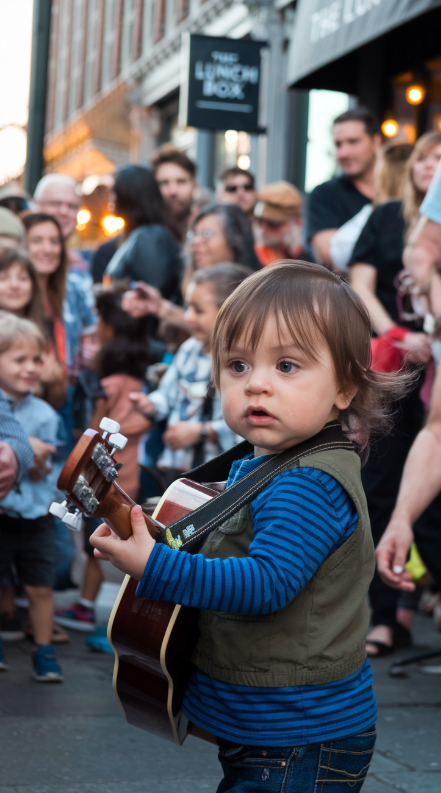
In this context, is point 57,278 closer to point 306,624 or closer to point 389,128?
point 306,624

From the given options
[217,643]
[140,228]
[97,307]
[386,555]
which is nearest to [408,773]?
[386,555]

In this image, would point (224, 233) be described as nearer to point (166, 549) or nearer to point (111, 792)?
point (111, 792)

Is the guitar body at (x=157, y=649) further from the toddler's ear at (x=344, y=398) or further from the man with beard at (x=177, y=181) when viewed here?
the man with beard at (x=177, y=181)

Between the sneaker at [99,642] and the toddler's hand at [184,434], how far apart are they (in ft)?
2.91

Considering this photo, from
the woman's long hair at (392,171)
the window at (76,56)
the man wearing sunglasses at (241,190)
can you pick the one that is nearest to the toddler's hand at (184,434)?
the woman's long hair at (392,171)

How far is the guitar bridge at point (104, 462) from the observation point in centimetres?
158

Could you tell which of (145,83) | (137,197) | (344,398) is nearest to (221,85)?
(137,197)

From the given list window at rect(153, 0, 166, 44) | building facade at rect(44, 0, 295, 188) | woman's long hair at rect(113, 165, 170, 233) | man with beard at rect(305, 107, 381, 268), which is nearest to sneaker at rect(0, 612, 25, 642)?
woman's long hair at rect(113, 165, 170, 233)

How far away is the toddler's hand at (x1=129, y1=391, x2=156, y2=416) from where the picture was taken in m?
4.57

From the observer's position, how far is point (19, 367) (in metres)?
4.25

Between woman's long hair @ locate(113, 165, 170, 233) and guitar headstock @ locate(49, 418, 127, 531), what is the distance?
436 centimetres

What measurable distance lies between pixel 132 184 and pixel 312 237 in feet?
3.87

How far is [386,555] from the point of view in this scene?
2895 mm

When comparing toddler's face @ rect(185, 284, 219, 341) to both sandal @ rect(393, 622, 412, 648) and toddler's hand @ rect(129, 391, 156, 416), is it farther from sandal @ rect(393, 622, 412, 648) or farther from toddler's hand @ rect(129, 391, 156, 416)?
sandal @ rect(393, 622, 412, 648)
